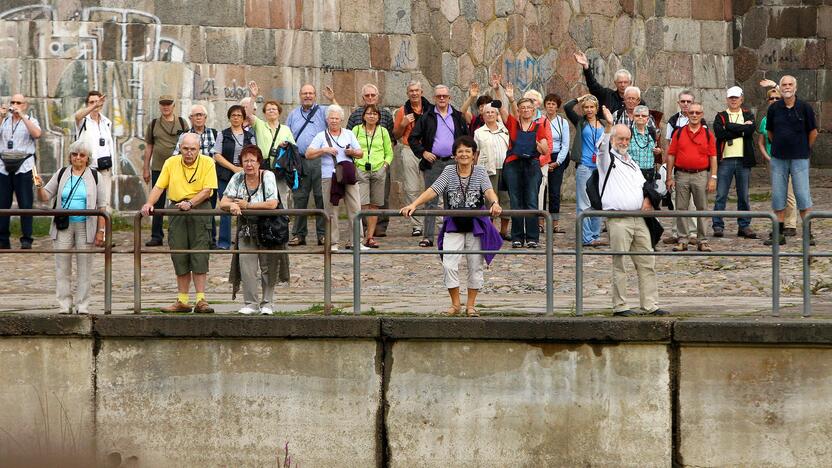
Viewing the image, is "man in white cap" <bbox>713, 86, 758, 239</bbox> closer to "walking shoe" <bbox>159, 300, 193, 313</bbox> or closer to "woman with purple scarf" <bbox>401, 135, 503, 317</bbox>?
"woman with purple scarf" <bbox>401, 135, 503, 317</bbox>

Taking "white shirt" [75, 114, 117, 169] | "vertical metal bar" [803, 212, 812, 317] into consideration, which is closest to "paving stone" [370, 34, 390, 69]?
"white shirt" [75, 114, 117, 169]

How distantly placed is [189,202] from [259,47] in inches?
300

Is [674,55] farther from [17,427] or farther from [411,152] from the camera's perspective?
[17,427]

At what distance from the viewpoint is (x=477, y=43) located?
886 inches

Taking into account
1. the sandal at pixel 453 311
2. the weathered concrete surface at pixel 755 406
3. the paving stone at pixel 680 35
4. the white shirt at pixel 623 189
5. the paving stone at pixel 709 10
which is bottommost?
the weathered concrete surface at pixel 755 406

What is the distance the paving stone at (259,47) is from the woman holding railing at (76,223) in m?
7.20

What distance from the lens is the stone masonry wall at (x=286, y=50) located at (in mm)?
19938

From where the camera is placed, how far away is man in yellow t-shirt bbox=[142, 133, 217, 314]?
13.7m

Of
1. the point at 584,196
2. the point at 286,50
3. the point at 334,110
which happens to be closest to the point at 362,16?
the point at 286,50

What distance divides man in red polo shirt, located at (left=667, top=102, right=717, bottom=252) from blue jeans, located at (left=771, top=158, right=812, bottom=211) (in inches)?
28.0

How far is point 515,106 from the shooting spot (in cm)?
1905

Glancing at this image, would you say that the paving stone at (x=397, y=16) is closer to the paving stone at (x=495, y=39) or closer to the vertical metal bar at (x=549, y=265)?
the paving stone at (x=495, y=39)

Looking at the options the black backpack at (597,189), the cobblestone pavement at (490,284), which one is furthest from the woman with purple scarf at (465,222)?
the black backpack at (597,189)

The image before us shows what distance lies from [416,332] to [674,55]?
533 inches
